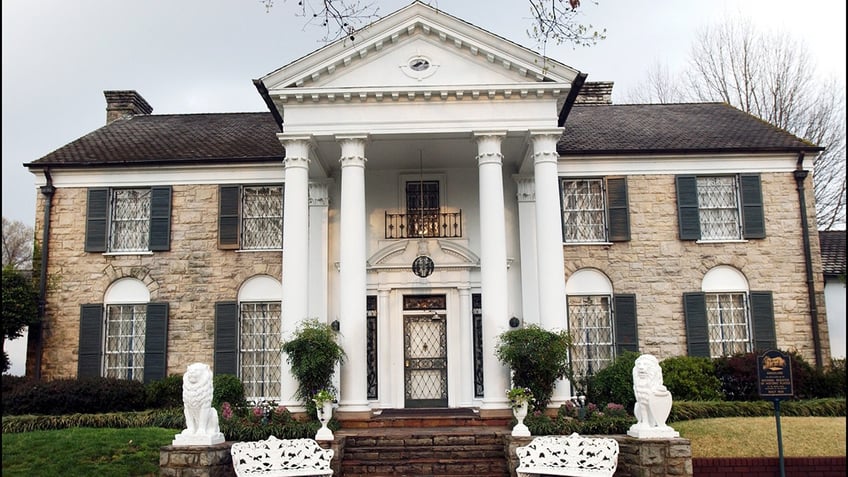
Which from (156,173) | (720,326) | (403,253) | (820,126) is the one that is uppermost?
(820,126)

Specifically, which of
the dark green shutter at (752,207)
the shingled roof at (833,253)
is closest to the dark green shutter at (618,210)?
the dark green shutter at (752,207)

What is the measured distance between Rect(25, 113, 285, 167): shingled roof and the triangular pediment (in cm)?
353

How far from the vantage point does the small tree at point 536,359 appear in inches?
510

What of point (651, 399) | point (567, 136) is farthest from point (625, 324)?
point (651, 399)

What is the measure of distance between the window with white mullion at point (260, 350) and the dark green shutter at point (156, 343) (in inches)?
70.3

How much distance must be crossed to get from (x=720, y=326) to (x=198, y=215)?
12928mm

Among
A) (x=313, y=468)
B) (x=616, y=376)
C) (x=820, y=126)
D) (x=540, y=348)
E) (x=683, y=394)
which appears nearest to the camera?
(x=313, y=468)

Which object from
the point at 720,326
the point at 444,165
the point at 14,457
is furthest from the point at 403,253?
the point at 14,457

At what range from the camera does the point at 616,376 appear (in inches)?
563

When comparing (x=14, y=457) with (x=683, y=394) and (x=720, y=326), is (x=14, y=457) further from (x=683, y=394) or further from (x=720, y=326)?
(x=720, y=326)

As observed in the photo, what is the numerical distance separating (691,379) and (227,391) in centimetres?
984

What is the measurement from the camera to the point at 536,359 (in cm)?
1292

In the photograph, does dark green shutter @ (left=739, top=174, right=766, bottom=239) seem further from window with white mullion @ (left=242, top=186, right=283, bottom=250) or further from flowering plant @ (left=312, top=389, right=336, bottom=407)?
window with white mullion @ (left=242, top=186, right=283, bottom=250)

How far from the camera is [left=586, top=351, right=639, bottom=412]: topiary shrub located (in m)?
14.0
